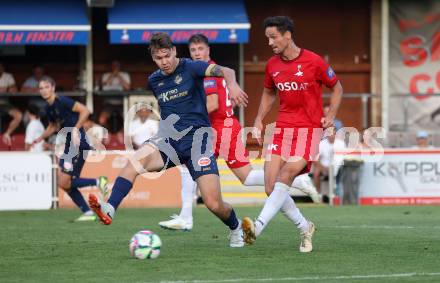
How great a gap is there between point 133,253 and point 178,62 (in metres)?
2.03

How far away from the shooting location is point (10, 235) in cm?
1258

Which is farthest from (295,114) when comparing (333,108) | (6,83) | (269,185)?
(6,83)

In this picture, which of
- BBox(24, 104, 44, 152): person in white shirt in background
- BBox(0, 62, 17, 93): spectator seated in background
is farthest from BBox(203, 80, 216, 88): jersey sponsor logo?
BBox(0, 62, 17, 93): spectator seated in background

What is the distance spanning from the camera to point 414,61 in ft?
80.6

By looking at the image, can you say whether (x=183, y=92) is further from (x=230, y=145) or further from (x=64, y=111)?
(x=64, y=111)

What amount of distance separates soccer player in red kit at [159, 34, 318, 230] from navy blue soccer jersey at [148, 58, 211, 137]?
2100 mm

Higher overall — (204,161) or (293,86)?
(293,86)

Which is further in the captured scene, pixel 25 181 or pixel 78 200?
pixel 25 181

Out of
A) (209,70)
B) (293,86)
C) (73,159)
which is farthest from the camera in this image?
(73,159)

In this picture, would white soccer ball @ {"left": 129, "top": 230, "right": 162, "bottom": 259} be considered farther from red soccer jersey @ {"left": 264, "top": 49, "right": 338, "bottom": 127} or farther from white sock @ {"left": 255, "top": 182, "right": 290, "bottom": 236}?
red soccer jersey @ {"left": 264, "top": 49, "right": 338, "bottom": 127}

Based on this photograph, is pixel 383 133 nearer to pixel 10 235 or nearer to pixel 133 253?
pixel 10 235

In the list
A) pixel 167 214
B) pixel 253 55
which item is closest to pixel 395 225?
pixel 167 214

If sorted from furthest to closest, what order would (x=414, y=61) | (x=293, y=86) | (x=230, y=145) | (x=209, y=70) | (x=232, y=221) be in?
1. (x=414, y=61)
2. (x=230, y=145)
3. (x=232, y=221)
4. (x=293, y=86)
5. (x=209, y=70)

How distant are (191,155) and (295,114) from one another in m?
1.10
